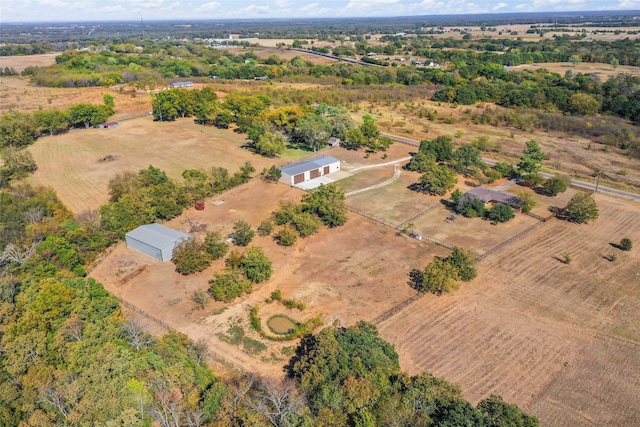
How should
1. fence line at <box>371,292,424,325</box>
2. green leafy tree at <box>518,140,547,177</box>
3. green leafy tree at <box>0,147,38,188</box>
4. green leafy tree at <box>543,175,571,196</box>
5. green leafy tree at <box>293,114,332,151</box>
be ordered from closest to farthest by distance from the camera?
fence line at <box>371,292,424,325</box> → green leafy tree at <box>543,175,571,196</box> → green leafy tree at <box>0,147,38,188</box> → green leafy tree at <box>518,140,547,177</box> → green leafy tree at <box>293,114,332,151</box>

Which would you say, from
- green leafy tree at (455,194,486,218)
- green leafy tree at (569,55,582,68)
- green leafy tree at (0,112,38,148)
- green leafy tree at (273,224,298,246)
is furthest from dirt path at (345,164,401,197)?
green leafy tree at (569,55,582,68)

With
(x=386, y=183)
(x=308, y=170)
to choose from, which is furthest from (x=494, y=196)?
(x=308, y=170)

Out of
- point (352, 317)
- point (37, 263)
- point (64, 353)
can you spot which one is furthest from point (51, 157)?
point (352, 317)

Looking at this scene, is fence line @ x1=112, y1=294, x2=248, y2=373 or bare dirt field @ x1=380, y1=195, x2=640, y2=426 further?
fence line @ x1=112, y1=294, x2=248, y2=373

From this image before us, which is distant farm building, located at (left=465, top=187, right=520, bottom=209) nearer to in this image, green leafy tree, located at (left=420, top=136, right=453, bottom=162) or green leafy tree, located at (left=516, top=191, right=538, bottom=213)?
green leafy tree, located at (left=516, top=191, right=538, bottom=213)

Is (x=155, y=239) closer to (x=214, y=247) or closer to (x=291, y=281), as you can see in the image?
(x=214, y=247)

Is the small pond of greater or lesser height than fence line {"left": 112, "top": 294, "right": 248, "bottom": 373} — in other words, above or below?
below
